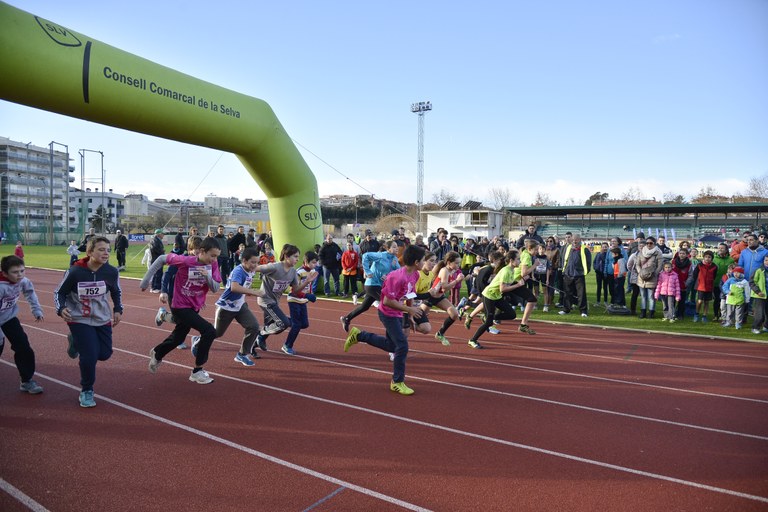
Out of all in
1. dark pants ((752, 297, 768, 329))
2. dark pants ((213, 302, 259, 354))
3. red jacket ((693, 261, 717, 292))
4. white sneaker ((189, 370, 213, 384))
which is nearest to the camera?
white sneaker ((189, 370, 213, 384))

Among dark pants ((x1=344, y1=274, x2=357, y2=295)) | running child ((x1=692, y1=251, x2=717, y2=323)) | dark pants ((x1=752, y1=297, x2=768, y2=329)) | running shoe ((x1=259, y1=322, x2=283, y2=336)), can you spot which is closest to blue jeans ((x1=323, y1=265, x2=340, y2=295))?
dark pants ((x1=344, y1=274, x2=357, y2=295))

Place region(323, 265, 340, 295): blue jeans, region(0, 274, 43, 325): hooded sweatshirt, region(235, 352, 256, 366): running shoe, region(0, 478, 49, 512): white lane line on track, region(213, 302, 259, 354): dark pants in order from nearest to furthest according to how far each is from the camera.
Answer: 1. region(0, 478, 49, 512): white lane line on track
2. region(0, 274, 43, 325): hooded sweatshirt
3. region(213, 302, 259, 354): dark pants
4. region(235, 352, 256, 366): running shoe
5. region(323, 265, 340, 295): blue jeans

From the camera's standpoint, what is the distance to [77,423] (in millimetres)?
4957

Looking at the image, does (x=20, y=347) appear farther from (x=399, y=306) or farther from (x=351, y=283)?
(x=351, y=283)

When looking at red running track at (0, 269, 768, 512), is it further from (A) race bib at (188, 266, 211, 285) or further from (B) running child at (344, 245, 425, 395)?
(A) race bib at (188, 266, 211, 285)

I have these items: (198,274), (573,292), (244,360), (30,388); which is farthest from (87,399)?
(573,292)

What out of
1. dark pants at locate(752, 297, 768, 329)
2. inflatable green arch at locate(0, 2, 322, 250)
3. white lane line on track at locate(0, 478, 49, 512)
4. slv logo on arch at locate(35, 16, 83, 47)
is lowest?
white lane line on track at locate(0, 478, 49, 512)

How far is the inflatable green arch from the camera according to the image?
737cm

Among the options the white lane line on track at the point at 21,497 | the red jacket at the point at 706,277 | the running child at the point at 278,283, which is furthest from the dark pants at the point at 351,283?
the white lane line on track at the point at 21,497

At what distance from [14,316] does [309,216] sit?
29.5 ft

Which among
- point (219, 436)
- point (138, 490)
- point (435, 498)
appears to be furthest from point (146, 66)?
point (435, 498)

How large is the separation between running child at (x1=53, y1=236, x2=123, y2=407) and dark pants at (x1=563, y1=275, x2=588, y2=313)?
10722 mm

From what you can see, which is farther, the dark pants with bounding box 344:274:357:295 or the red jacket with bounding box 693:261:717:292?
the dark pants with bounding box 344:274:357:295

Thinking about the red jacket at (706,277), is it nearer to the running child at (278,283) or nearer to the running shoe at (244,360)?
the running child at (278,283)
